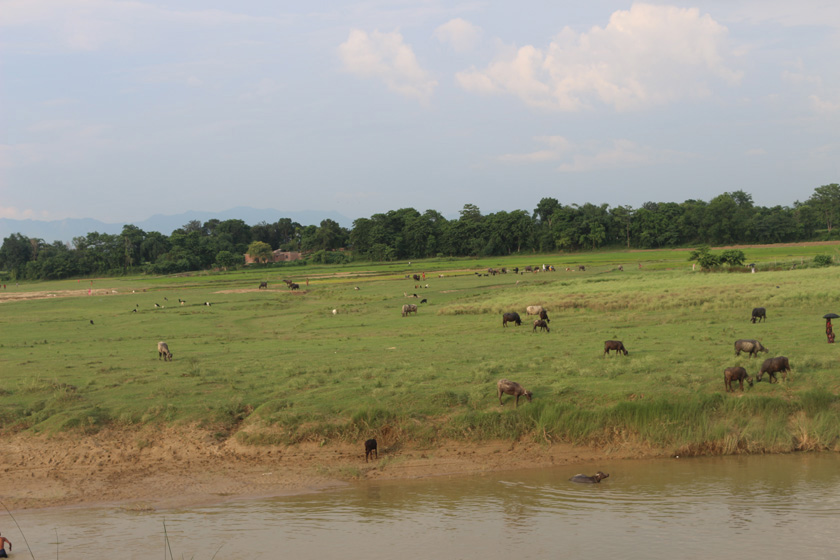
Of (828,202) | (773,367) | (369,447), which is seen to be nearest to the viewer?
(369,447)

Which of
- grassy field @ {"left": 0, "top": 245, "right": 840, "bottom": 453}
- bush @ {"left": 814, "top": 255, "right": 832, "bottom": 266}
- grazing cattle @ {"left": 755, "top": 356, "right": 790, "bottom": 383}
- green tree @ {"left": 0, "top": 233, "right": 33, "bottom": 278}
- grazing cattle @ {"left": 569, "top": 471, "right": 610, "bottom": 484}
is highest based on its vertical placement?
green tree @ {"left": 0, "top": 233, "right": 33, "bottom": 278}

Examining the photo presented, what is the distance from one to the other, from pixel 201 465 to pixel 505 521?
7.17 metres

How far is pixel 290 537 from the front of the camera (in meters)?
11.6

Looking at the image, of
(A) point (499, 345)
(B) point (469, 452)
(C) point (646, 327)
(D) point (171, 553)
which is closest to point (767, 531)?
(B) point (469, 452)

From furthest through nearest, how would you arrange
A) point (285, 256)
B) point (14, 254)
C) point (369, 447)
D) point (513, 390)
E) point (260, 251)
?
point (285, 256) < point (14, 254) < point (260, 251) < point (513, 390) < point (369, 447)

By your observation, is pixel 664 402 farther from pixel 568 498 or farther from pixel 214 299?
pixel 214 299

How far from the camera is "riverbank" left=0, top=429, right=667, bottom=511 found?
45.6 feet

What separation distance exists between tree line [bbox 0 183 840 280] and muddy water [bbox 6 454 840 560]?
4418 inches

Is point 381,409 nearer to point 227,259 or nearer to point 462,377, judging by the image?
point 462,377

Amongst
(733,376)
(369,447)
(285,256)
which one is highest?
(285,256)

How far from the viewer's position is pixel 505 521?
1211 cm

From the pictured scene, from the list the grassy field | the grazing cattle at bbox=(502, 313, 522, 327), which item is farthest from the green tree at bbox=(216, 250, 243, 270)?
the grazing cattle at bbox=(502, 313, 522, 327)

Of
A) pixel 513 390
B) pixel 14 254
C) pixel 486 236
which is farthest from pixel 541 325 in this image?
pixel 14 254

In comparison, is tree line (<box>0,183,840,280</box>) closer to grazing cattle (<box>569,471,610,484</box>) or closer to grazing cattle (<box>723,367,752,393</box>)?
grazing cattle (<box>723,367,752,393</box>)
